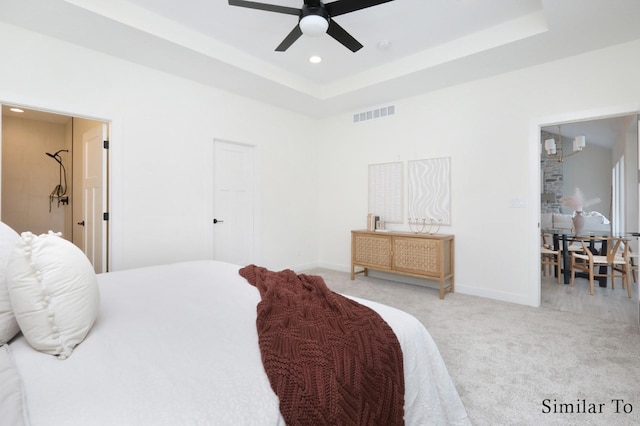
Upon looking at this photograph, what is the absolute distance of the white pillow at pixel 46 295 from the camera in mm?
1039

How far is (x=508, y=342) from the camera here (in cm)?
254

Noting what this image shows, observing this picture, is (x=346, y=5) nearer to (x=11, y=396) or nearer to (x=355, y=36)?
(x=355, y=36)

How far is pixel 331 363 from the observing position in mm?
1077

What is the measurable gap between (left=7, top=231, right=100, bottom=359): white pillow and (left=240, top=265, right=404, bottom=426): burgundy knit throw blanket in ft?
2.10

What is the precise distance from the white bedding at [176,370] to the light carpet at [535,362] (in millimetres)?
549

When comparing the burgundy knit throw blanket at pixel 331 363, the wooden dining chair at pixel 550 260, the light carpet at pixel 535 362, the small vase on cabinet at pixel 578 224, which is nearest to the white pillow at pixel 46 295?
the burgundy knit throw blanket at pixel 331 363

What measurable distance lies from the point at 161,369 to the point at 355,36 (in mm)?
3416

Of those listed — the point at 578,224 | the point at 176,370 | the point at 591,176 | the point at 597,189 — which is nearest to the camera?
the point at 176,370

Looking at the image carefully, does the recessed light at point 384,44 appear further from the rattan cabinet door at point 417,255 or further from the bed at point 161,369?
the bed at point 161,369

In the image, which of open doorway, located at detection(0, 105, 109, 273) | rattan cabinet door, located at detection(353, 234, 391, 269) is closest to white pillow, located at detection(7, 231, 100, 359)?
open doorway, located at detection(0, 105, 109, 273)

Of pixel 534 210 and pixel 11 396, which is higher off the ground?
pixel 534 210

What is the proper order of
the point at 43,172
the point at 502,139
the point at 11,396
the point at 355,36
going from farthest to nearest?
1. the point at 43,172
2. the point at 502,139
3. the point at 355,36
4. the point at 11,396

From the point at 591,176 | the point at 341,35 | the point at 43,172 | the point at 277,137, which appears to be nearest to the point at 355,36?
the point at 341,35

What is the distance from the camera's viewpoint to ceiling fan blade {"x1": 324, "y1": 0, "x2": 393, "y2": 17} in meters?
2.30
